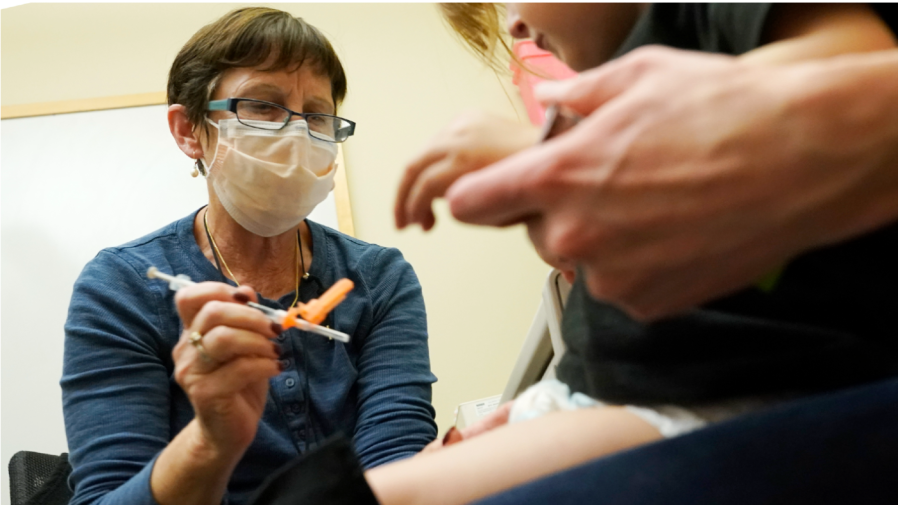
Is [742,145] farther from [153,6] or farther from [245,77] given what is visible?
[153,6]

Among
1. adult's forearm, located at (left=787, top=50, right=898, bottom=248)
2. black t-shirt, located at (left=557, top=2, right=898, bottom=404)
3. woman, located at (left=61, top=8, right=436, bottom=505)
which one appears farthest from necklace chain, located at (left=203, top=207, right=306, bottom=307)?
adult's forearm, located at (left=787, top=50, right=898, bottom=248)

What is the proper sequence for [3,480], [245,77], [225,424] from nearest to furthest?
[225,424] < [245,77] < [3,480]

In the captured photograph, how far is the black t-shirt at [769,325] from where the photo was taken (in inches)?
11.2

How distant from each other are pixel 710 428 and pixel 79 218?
6.08ft

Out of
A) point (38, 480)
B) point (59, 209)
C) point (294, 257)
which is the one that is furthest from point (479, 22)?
point (59, 209)

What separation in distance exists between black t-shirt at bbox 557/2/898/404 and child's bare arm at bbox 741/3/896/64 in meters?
0.01

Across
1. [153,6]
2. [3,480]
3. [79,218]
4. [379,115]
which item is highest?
[153,6]

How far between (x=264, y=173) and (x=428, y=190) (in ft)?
2.02

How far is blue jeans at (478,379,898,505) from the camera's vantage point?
247 mm

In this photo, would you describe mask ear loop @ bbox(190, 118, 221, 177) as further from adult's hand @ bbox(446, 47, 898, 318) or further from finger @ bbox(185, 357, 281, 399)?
adult's hand @ bbox(446, 47, 898, 318)

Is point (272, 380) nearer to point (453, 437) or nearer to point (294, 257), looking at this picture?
point (294, 257)

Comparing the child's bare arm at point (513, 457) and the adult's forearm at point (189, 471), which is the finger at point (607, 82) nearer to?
the child's bare arm at point (513, 457)

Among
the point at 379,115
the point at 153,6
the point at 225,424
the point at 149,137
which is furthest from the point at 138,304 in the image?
the point at 153,6

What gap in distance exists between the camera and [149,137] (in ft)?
5.52
